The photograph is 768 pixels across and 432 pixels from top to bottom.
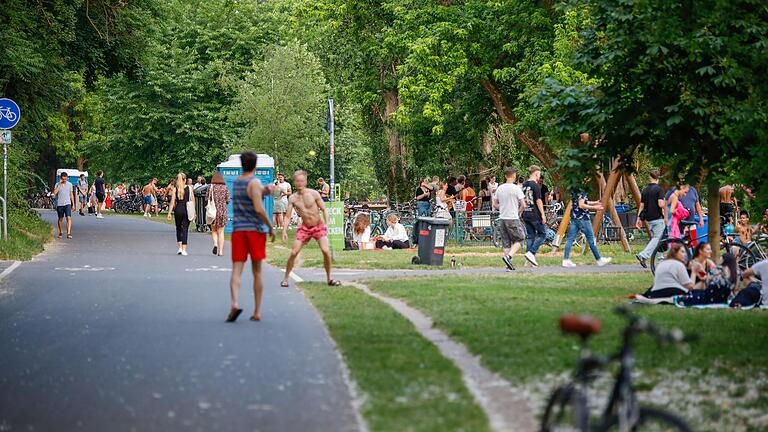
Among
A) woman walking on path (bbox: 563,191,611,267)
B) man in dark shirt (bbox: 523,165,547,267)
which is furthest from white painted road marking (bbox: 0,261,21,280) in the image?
woman walking on path (bbox: 563,191,611,267)

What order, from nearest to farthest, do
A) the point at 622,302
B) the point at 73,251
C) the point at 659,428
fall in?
the point at 659,428
the point at 622,302
the point at 73,251

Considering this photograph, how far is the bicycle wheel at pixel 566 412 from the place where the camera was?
5559mm

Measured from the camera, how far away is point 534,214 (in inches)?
934

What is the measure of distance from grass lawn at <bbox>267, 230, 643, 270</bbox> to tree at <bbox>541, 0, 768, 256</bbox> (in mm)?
7343

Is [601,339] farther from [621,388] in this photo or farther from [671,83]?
[621,388]

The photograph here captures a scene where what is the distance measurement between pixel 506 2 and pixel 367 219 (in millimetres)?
8628

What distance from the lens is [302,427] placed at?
7770mm

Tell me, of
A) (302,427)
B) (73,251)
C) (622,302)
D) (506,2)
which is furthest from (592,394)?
(506,2)

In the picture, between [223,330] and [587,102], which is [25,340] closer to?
[223,330]

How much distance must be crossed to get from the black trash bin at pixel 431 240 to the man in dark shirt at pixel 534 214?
1.53 metres

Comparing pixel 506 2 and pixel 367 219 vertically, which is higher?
pixel 506 2

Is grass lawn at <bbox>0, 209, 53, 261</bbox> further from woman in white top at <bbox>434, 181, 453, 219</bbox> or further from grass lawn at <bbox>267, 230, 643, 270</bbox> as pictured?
woman in white top at <bbox>434, 181, 453, 219</bbox>

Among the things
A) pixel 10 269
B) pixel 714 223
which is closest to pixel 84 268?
pixel 10 269

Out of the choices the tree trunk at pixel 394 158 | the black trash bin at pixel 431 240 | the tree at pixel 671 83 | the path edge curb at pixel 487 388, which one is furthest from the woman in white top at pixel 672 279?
the tree trunk at pixel 394 158
